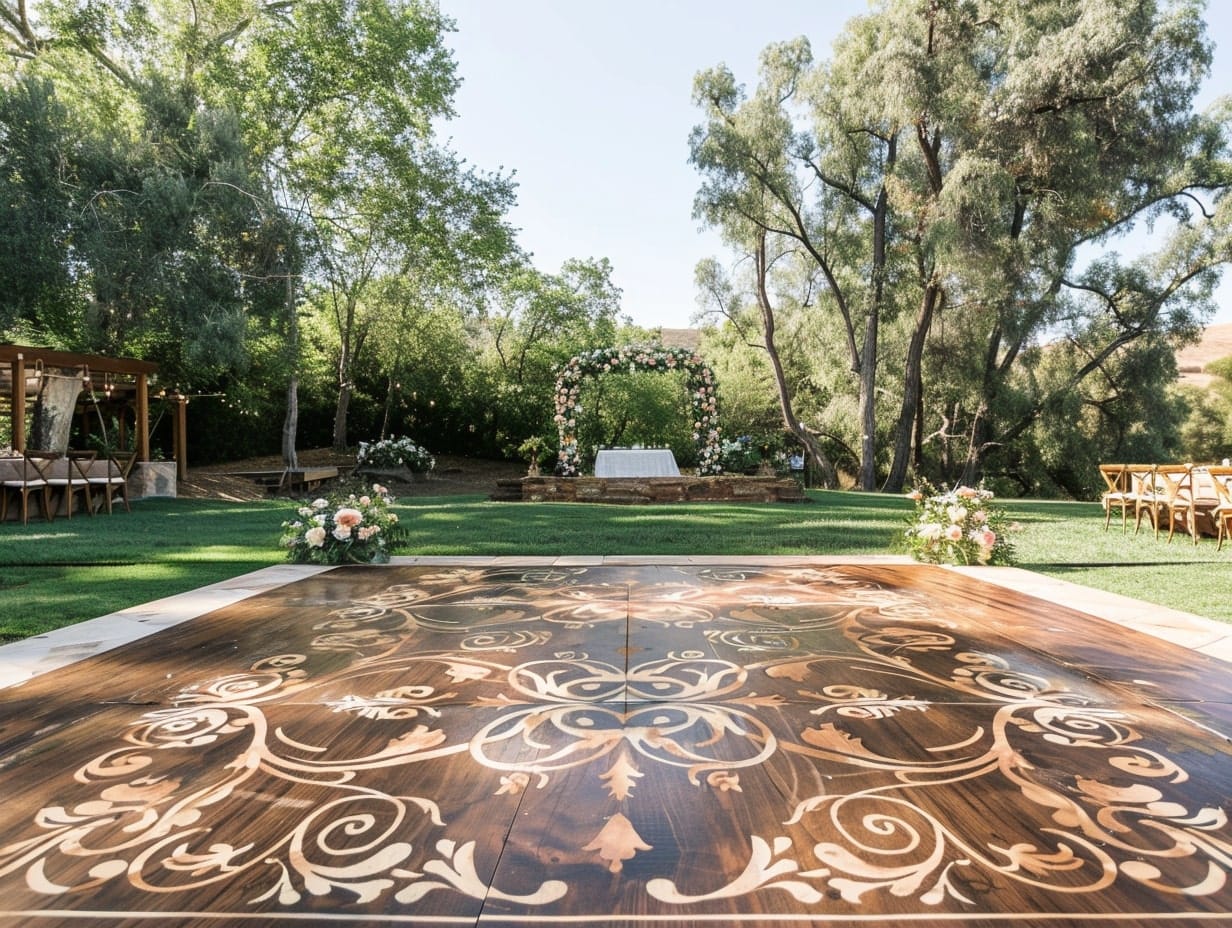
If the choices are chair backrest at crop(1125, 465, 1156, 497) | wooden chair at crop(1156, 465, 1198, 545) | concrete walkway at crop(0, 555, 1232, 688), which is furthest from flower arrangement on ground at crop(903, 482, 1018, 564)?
chair backrest at crop(1125, 465, 1156, 497)

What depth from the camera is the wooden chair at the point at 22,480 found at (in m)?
8.93

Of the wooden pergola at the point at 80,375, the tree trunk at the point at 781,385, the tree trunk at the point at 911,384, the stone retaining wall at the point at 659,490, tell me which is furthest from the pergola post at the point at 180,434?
the tree trunk at the point at 911,384

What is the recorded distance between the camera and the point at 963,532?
18.0 feet

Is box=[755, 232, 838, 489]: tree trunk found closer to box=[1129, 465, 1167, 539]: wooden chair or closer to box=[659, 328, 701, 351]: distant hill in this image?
box=[1129, 465, 1167, 539]: wooden chair

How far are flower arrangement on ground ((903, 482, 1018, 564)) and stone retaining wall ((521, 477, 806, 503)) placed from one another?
7.08 m

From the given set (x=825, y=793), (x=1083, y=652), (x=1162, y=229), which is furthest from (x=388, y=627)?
(x=1162, y=229)

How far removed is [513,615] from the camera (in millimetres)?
3473

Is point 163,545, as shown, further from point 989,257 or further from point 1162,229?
point 1162,229

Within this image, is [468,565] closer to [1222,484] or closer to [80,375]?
[1222,484]

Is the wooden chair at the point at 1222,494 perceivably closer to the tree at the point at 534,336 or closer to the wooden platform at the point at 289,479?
the wooden platform at the point at 289,479

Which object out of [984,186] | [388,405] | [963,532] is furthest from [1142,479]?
[388,405]

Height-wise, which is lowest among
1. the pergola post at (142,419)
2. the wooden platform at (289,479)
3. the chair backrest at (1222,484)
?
the wooden platform at (289,479)

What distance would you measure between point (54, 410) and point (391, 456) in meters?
6.60

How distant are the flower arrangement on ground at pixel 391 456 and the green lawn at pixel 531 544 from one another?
16.9 feet
